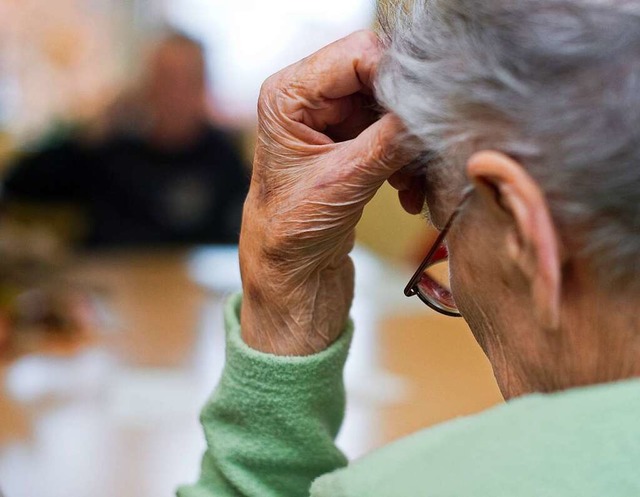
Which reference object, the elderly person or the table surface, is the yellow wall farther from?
the elderly person

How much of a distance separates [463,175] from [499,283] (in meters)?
0.08

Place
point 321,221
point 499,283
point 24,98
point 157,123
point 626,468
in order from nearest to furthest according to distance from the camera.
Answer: point 626,468, point 499,283, point 321,221, point 157,123, point 24,98

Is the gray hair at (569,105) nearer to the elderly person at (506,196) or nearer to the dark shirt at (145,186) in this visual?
the elderly person at (506,196)

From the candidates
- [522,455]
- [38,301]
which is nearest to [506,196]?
[522,455]

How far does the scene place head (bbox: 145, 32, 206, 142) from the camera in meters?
3.02

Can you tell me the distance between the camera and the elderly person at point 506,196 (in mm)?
476

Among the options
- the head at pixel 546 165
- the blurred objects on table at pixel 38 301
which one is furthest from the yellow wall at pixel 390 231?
the head at pixel 546 165

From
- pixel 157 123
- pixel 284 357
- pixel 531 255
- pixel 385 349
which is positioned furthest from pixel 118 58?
pixel 531 255

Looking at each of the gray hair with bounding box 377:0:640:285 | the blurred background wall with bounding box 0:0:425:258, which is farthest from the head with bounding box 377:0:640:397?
the blurred background wall with bounding box 0:0:425:258

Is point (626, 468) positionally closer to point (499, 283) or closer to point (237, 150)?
point (499, 283)

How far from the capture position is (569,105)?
501 mm

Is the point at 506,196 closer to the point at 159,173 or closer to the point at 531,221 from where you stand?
the point at 531,221

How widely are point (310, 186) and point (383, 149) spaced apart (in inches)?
3.9

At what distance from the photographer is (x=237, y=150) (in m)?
3.15
